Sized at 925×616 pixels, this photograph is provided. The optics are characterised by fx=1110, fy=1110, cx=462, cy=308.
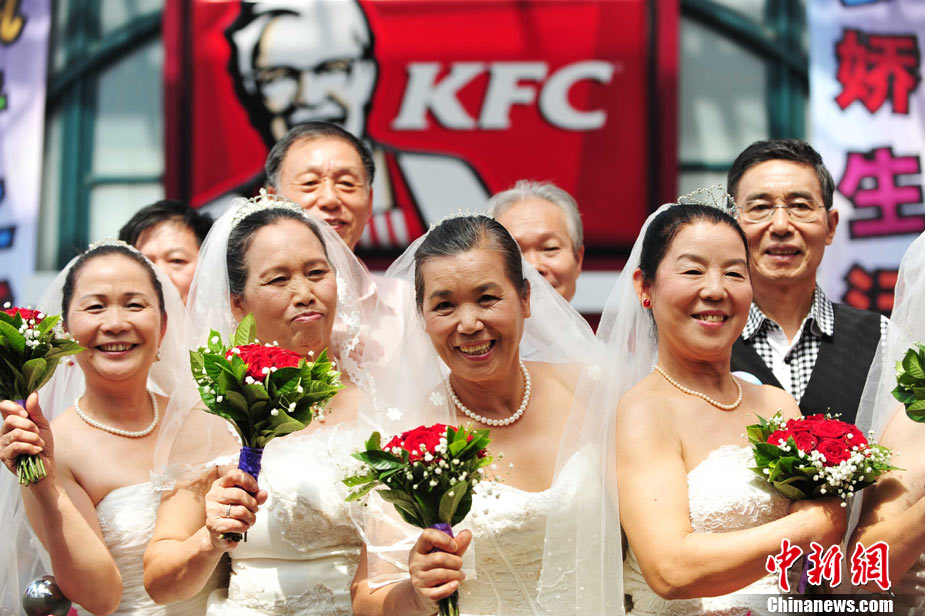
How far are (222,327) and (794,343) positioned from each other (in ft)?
7.79

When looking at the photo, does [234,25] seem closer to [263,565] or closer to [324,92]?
[324,92]

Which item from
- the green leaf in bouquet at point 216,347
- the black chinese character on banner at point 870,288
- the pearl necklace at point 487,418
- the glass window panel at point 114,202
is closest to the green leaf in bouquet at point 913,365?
the pearl necklace at point 487,418

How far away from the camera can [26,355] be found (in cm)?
382

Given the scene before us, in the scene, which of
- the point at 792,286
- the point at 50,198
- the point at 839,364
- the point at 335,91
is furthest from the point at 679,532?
the point at 50,198

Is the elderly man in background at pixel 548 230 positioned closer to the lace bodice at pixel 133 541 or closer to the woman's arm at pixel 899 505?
the woman's arm at pixel 899 505

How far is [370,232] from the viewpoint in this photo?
790 centimetres

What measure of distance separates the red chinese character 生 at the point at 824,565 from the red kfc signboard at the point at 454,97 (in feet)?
14.9

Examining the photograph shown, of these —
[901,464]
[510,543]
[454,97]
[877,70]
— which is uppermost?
[454,97]

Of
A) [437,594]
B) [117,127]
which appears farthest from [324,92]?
[437,594]

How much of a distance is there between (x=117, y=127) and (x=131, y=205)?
63 centimetres

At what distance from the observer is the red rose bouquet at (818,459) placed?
3.28 meters

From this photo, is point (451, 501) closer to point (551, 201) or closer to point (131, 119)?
point (551, 201)

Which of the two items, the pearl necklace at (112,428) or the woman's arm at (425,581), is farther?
the pearl necklace at (112,428)

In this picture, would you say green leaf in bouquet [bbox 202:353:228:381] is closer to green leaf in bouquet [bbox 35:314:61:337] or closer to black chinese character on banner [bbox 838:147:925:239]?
green leaf in bouquet [bbox 35:314:61:337]
